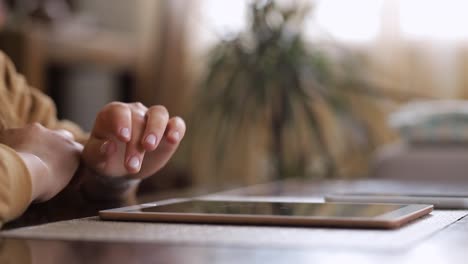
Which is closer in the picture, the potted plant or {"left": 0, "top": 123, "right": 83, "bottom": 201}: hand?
{"left": 0, "top": 123, "right": 83, "bottom": 201}: hand

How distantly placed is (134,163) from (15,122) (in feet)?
1.00

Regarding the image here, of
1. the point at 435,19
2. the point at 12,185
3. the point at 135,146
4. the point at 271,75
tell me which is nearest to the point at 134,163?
the point at 135,146

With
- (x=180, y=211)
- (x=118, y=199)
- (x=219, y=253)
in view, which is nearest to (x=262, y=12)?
(x=118, y=199)

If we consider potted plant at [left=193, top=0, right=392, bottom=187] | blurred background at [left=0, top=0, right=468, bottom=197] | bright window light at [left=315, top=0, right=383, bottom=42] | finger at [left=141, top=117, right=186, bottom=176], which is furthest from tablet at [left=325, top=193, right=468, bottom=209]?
bright window light at [left=315, top=0, right=383, bottom=42]

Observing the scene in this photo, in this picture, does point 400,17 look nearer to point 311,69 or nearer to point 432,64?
point 432,64

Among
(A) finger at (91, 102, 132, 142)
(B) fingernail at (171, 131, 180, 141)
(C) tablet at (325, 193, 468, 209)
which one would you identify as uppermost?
(A) finger at (91, 102, 132, 142)

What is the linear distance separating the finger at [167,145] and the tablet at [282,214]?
0.26ft

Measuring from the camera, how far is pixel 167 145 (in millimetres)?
828

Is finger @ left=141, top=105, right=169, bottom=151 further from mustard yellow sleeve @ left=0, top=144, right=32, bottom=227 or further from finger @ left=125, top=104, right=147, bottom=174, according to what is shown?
mustard yellow sleeve @ left=0, top=144, right=32, bottom=227

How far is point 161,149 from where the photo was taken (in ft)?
2.74

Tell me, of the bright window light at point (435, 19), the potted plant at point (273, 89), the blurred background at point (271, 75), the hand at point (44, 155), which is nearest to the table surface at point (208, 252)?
the hand at point (44, 155)

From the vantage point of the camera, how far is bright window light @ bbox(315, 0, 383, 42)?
3.38 m

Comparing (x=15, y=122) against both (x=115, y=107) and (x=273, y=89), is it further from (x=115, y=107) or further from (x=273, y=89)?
(x=273, y=89)

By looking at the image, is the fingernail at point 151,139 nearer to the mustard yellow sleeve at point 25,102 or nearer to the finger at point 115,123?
the finger at point 115,123
